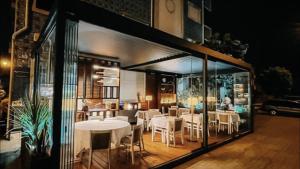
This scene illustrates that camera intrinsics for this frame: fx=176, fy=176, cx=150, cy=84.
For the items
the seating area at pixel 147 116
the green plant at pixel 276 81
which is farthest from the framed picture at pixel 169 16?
the green plant at pixel 276 81

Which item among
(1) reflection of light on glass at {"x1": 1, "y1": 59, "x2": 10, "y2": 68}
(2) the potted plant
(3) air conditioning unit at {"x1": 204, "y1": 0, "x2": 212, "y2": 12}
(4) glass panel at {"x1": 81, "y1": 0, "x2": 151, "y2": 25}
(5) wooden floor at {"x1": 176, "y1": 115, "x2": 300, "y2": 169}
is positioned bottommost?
(5) wooden floor at {"x1": 176, "y1": 115, "x2": 300, "y2": 169}

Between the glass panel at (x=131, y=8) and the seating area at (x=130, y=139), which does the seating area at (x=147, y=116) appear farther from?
the glass panel at (x=131, y=8)

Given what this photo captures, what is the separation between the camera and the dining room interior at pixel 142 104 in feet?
12.9

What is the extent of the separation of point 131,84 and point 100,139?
603cm

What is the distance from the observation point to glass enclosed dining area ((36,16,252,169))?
2924 millimetres

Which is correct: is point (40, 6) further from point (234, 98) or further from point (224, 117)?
point (234, 98)

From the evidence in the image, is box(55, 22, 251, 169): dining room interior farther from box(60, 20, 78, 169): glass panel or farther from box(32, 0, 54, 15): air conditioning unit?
box(32, 0, 54, 15): air conditioning unit

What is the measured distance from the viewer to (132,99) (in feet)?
30.8

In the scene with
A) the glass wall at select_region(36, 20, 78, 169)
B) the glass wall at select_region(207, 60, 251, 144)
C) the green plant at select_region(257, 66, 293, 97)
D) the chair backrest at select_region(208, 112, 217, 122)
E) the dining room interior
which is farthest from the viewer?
the green plant at select_region(257, 66, 293, 97)

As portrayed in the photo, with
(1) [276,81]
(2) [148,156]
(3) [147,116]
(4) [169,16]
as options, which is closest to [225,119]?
(3) [147,116]

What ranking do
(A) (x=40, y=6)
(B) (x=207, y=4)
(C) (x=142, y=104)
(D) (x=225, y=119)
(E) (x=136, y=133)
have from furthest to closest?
1. (C) (x=142, y=104)
2. (D) (x=225, y=119)
3. (B) (x=207, y=4)
4. (A) (x=40, y=6)
5. (E) (x=136, y=133)

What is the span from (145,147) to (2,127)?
183 inches

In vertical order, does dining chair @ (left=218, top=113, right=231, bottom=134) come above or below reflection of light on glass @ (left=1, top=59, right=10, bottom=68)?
below

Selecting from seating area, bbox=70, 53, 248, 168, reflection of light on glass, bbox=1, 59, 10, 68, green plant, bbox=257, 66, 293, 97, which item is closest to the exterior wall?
reflection of light on glass, bbox=1, 59, 10, 68
